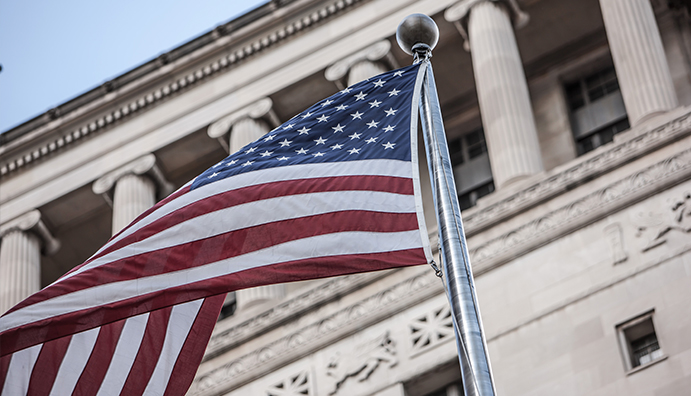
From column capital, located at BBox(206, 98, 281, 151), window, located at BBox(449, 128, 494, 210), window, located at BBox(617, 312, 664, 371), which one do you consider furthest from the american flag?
column capital, located at BBox(206, 98, 281, 151)

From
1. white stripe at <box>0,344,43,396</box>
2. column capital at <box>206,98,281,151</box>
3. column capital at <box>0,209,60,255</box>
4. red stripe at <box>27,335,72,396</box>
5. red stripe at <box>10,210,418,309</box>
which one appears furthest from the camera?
column capital at <box>0,209,60,255</box>

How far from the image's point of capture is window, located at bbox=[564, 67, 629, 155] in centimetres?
3070

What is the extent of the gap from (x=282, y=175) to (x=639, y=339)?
8.75 m

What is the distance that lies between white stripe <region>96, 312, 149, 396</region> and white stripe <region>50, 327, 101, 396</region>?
1.05 feet

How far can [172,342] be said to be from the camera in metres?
16.4

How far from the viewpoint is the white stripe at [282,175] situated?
15.6 meters

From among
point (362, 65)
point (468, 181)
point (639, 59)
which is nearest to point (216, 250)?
point (639, 59)

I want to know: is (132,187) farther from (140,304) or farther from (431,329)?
(140,304)

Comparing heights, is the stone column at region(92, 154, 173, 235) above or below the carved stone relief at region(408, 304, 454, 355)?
above

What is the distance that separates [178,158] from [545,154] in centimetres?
1021

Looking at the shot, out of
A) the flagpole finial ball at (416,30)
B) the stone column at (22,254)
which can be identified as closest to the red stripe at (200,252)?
the flagpole finial ball at (416,30)

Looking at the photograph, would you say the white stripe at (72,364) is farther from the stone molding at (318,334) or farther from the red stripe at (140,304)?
the stone molding at (318,334)

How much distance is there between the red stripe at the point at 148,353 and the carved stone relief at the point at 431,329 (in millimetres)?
8878

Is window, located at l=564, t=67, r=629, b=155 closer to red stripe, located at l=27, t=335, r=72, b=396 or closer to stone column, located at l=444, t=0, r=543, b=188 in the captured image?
stone column, located at l=444, t=0, r=543, b=188
